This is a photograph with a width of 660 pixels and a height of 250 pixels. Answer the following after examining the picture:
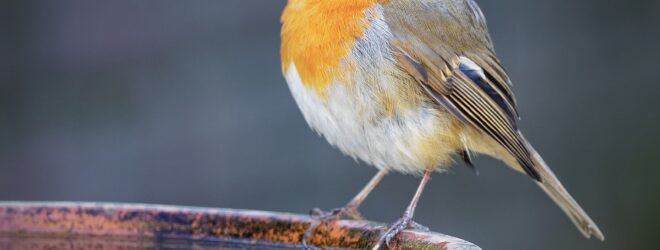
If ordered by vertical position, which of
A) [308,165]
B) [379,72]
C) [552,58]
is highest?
[379,72]

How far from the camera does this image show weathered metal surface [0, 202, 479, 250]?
286 centimetres

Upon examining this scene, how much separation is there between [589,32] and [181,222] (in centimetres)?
359

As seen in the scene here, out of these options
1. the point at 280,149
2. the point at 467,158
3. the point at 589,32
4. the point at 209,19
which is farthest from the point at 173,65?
the point at 589,32

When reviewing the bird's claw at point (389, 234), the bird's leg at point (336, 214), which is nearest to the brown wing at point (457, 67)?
the bird's leg at point (336, 214)

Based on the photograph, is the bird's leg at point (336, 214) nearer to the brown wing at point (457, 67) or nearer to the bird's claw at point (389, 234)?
the bird's claw at point (389, 234)

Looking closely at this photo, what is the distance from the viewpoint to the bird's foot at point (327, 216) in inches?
117

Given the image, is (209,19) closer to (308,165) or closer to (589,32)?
(308,165)

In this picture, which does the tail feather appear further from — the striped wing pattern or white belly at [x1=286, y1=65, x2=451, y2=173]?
white belly at [x1=286, y1=65, x2=451, y2=173]

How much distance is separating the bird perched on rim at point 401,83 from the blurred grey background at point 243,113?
1627 millimetres

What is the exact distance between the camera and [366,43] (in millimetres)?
3400

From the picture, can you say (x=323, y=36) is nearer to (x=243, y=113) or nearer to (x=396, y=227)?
(x=396, y=227)

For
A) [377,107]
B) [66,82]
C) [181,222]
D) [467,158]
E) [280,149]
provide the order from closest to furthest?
[181,222]
[377,107]
[467,158]
[66,82]
[280,149]

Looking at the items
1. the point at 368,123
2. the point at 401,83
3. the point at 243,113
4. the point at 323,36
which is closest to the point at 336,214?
the point at 368,123

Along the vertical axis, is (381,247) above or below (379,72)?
below
